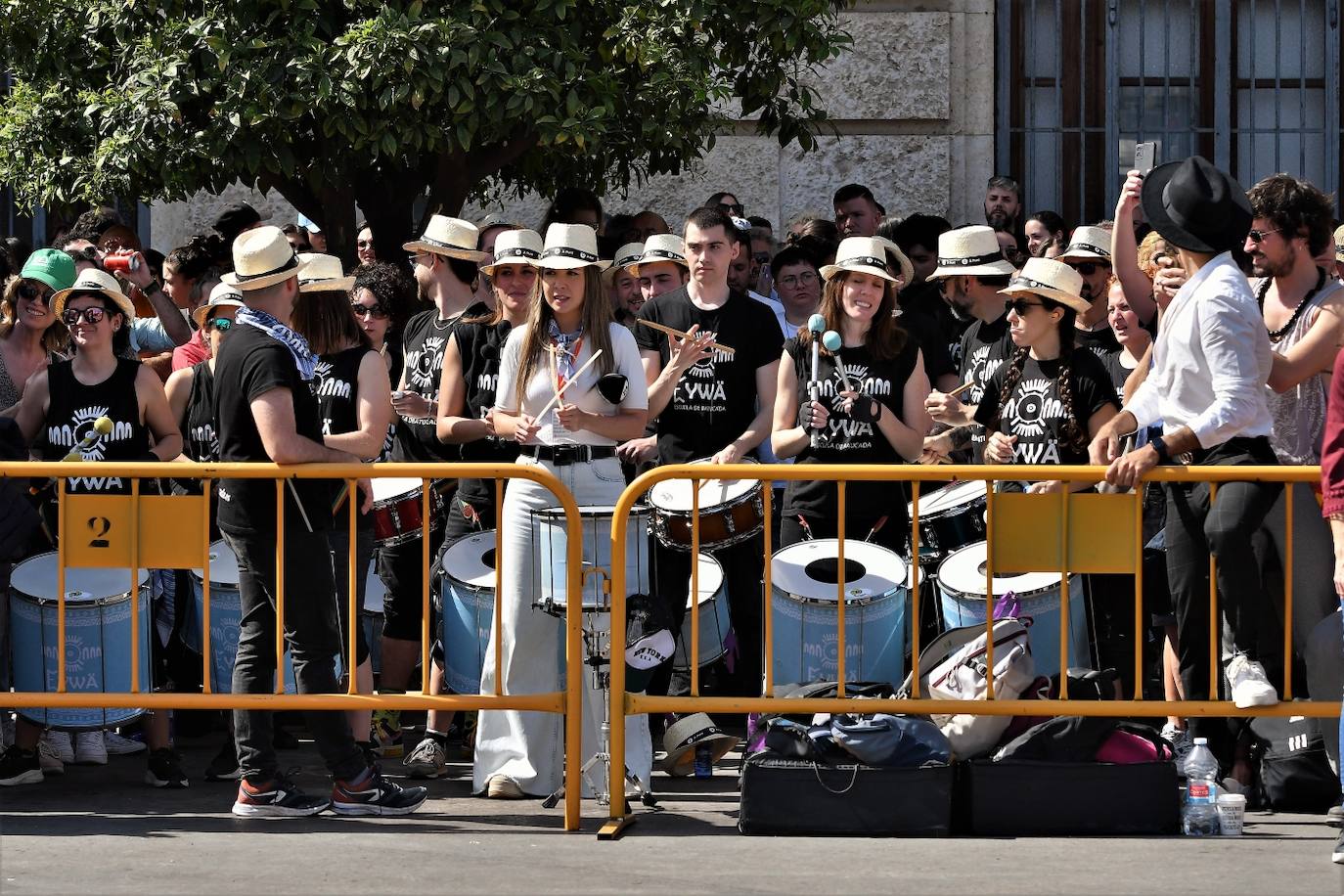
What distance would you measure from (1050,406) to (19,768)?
4.27 meters

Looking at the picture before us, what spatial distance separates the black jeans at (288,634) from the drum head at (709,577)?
1515mm

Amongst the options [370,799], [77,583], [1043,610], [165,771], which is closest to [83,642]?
[77,583]

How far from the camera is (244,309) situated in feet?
Result: 24.5

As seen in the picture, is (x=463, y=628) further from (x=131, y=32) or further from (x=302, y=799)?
(x=131, y=32)

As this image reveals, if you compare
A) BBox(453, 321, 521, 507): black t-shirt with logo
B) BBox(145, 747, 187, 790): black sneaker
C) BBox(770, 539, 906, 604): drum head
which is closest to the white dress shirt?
BBox(770, 539, 906, 604): drum head

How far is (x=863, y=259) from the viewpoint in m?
8.70

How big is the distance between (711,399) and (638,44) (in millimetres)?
1977

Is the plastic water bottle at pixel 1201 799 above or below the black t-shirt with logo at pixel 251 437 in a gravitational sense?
below

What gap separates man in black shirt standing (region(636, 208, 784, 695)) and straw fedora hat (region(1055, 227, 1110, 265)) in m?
1.42

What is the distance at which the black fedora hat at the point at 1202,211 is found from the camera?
23.9ft

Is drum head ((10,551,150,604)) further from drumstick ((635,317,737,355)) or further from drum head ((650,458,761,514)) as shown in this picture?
drumstick ((635,317,737,355))

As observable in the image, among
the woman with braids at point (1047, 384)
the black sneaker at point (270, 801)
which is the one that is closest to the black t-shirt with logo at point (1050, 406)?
the woman with braids at point (1047, 384)

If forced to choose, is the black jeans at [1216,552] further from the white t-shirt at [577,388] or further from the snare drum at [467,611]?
the snare drum at [467,611]

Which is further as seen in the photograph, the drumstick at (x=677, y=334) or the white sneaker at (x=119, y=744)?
the white sneaker at (x=119, y=744)
